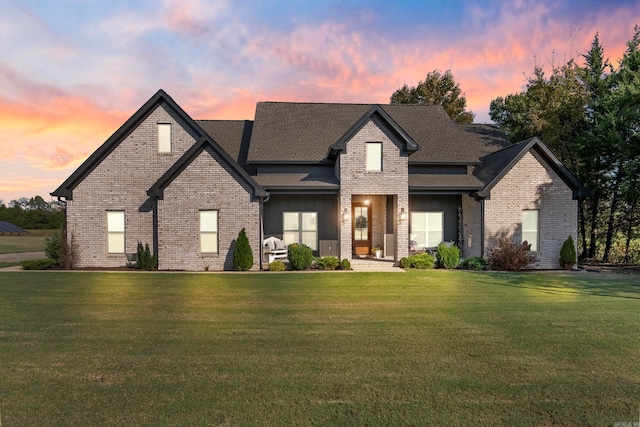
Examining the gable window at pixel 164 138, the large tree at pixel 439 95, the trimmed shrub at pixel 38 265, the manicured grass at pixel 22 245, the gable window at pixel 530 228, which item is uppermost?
the large tree at pixel 439 95

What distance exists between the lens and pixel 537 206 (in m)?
18.5

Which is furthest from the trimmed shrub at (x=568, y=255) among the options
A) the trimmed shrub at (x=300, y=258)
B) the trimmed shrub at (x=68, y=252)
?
the trimmed shrub at (x=68, y=252)

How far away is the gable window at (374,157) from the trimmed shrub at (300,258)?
4951 mm

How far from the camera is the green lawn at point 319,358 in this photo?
4328mm

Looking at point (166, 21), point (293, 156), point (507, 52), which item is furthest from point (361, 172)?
point (507, 52)

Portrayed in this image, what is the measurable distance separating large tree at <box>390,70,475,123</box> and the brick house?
20943 millimetres

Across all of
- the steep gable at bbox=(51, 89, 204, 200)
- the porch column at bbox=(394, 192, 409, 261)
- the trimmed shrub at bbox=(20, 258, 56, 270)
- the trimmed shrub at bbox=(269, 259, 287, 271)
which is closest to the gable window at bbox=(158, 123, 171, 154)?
the steep gable at bbox=(51, 89, 204, 200)

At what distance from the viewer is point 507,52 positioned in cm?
2216

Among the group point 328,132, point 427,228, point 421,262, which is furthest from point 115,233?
point 427,228

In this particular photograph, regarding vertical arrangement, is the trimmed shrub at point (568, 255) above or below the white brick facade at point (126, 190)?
below

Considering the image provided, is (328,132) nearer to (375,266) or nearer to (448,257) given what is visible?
(375,266)

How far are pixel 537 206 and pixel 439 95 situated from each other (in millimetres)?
25456

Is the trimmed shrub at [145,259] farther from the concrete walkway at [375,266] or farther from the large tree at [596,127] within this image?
the large tree at [596,127]

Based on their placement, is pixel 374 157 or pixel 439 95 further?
pixel 439 95
